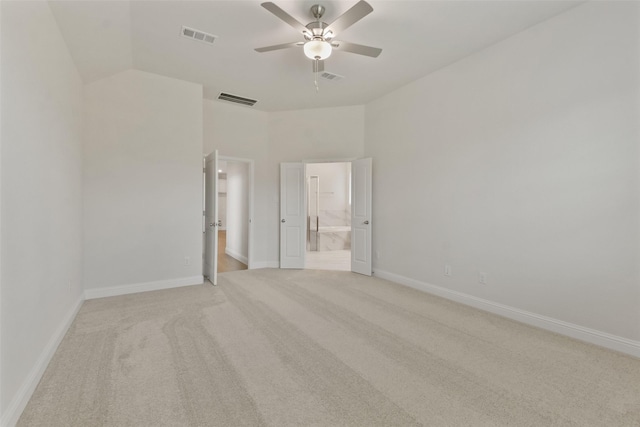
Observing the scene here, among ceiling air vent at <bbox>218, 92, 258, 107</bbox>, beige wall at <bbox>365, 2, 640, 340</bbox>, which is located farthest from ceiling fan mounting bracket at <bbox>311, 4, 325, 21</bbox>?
ceiling air vent at <bbox>218, 92, 258, 107</bbox>

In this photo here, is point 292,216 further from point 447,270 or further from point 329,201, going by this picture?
point 329,201

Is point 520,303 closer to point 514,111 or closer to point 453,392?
point 453,392

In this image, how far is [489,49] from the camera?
348 cm

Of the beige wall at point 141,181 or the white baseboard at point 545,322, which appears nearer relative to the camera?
the white baseboard at point 545,322

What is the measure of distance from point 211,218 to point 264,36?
2.76 meters

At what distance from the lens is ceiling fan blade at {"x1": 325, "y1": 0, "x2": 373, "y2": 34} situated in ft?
7.09

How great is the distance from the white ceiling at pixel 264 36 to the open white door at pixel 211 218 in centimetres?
127

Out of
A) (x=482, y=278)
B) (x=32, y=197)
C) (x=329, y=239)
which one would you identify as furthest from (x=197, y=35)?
(x=329, y=239)

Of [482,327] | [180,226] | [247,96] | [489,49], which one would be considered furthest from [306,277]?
[489,49]

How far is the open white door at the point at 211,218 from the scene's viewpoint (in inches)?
179

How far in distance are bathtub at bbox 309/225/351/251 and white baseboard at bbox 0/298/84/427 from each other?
593 centimetres

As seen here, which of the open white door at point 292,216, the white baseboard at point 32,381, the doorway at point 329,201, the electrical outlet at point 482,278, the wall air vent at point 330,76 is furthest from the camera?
the doorway at point 329,201

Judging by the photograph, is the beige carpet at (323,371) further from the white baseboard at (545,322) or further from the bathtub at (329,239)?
the bathtub at (329,239)

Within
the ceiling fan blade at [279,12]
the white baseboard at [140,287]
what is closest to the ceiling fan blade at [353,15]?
the ceiling fan blade at [279,12]
